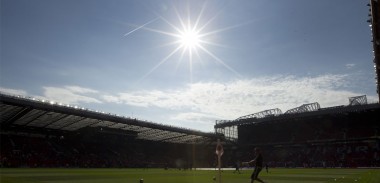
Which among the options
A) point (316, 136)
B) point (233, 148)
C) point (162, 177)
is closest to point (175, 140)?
point (233, 148)

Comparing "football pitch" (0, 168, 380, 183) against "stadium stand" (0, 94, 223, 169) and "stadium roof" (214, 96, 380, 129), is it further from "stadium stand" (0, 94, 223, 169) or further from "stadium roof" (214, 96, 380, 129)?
"stadium roof" (214, 96, 380, 129)

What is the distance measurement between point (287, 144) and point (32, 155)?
215 ft

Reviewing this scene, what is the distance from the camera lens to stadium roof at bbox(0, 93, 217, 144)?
5912 centimetres

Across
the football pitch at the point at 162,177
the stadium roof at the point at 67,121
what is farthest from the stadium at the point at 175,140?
the football pitch at the point at 162,177

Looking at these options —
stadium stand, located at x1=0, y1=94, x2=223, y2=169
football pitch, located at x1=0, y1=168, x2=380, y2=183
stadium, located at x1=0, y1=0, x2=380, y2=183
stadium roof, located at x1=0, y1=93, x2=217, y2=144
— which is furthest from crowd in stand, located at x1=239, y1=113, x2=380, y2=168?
football pitch, located at x1=0, y1=168, x2=380, y2=183

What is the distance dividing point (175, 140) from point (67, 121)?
40985 millimetres

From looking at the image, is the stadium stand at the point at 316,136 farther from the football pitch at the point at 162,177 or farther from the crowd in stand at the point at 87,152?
the football pitch at the point at 162,177

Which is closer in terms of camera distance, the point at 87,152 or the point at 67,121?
the point at 67,121

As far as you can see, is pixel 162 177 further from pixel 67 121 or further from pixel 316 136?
pixel 316 136

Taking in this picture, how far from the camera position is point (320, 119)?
99.2 meters

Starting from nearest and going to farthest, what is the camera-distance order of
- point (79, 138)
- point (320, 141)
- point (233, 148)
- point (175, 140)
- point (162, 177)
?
point (162, 177) < point (79, 138) < point (320, 141) < point (175, 140) < point (233, 148)

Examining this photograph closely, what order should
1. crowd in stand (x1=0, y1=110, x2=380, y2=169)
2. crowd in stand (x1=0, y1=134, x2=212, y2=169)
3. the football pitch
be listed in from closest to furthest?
the football pitch < crowd in stand (x1=0, y1=134, x2=212, y2=169) < crowd in stand (x1=0, y1=110, x2=380, y2=169)

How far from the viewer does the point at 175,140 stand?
108188mm

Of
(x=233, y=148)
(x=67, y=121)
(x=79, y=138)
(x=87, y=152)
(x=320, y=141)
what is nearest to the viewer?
(x=67, y=121)
